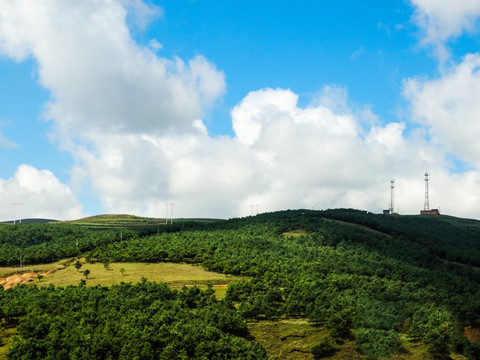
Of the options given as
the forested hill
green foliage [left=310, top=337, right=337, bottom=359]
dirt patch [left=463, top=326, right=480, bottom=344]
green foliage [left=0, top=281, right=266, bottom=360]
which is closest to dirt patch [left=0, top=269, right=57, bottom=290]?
the forested hill

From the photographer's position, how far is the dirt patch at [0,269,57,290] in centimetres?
17199

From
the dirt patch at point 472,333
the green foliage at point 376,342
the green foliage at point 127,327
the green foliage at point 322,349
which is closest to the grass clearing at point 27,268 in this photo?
the green foliage at point 127,327

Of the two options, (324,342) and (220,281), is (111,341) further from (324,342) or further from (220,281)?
(220,281)

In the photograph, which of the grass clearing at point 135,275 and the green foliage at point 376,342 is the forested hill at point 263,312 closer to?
the green foliage at point 376,342

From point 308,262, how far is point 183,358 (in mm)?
100272

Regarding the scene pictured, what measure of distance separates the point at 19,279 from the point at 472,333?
158 meters

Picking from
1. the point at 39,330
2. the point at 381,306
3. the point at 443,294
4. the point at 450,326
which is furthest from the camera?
the point at 443,294

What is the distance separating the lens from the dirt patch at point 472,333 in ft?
462

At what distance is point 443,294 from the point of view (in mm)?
164375

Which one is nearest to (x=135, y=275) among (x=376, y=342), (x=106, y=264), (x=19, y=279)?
(x=106, y=264)

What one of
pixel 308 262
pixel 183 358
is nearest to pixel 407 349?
pixel 183 358

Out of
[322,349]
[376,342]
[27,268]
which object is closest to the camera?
[322,349]

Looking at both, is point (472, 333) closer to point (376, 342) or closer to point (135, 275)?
point (376, 342)

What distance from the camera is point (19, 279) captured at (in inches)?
6914
